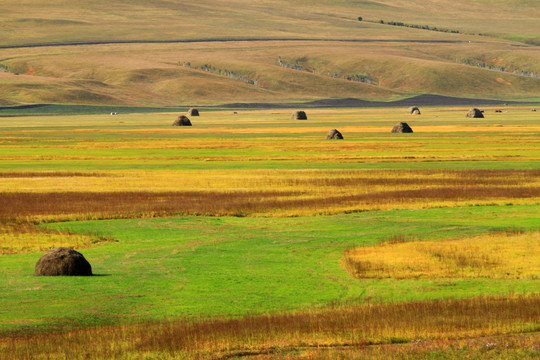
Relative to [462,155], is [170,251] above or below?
above

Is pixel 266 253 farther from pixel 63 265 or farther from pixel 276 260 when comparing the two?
pixel 63 265

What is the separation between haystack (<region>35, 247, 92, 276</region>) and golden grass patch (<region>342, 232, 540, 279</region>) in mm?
7899

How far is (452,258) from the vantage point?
32469 mm

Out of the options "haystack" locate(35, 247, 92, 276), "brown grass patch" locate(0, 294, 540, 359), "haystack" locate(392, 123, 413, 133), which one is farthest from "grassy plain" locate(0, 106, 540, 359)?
"haystack" locate(392, 123, 413, 133)

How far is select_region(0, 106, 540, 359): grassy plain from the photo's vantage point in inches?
869

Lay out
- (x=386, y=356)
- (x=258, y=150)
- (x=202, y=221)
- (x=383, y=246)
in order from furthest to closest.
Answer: (x=258, y=150) < (x=202, y=221) < (x=383, y=246) < (x=386, y=356)

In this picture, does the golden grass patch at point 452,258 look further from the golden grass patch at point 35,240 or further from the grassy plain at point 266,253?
the golden grass patch at point 35,240

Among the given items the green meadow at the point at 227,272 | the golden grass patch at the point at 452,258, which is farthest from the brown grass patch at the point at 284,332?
the golden grass patch at the point at 452,258

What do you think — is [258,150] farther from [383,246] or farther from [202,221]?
[383,246]

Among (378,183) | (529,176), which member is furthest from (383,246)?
(529,176)

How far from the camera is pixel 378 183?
57.8 m

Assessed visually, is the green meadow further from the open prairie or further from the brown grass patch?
the brown grass patch

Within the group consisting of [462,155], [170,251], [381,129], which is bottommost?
[381,129]

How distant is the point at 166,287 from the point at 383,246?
9819 millimetres
